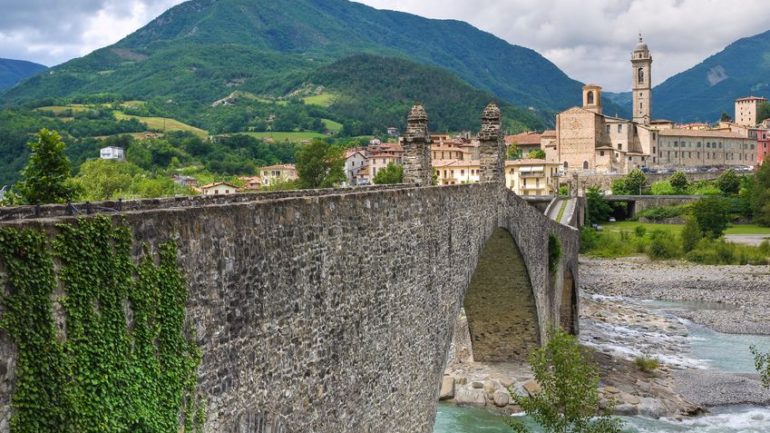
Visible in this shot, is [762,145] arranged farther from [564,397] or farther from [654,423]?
[564,397]

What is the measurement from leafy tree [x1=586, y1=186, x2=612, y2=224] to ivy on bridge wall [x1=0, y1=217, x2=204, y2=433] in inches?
3399

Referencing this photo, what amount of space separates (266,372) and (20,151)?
A: 100797mm

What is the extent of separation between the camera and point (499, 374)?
28.3 m

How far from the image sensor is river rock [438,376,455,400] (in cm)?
2659

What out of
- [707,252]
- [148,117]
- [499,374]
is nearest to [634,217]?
[707,252]

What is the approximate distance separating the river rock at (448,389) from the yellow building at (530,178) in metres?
61.4

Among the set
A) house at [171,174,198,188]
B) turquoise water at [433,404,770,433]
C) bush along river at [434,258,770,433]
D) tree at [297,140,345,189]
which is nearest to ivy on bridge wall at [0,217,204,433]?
bush along river at [434,258,770,433]

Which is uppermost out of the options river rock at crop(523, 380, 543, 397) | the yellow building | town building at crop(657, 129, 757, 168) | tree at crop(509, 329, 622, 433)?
town building at crop(657, 129, 757, 168)

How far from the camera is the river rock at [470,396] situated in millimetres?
26141

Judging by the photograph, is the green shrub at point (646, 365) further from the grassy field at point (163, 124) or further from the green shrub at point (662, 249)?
the grassy field at point (163, 124)

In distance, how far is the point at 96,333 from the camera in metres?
6.00

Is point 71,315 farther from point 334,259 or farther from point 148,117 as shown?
point 148,117

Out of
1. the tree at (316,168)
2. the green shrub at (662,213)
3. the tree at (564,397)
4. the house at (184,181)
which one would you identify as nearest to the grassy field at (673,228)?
the green shrub at (662,213)

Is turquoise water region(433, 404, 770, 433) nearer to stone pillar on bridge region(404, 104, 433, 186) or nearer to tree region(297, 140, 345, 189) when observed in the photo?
stone pillar on bridge region(404, 104, 433, 186)
